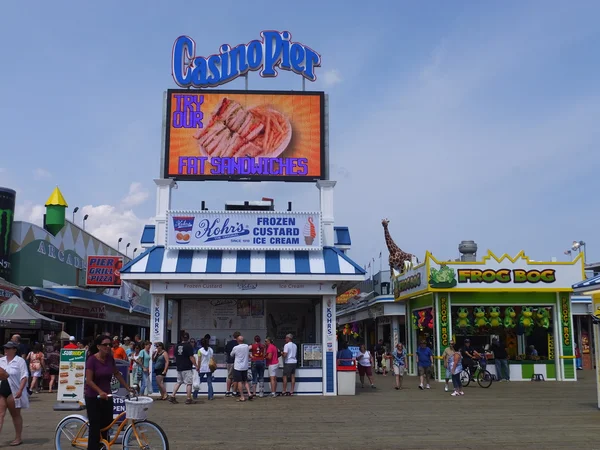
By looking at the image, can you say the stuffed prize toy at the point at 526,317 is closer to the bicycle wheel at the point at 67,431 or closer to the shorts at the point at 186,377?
the shorts at the point at 186,377

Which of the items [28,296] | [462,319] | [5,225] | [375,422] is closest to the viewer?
[375,422]

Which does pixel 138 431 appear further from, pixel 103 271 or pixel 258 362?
pixel 103 271

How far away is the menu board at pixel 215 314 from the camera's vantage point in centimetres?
1931

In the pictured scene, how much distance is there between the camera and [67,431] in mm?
8273

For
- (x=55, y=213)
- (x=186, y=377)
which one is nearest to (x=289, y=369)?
(x=186, y=377)

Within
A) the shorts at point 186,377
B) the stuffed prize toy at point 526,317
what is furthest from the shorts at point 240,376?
the stuffed prize toy at point 526,317

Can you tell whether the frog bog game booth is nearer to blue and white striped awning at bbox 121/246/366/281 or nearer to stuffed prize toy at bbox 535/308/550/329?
stuffed prize toy at bbox 535/308/550/329

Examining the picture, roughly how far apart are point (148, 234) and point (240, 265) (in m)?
3.29

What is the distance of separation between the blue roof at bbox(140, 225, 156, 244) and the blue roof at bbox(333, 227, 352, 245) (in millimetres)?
5448

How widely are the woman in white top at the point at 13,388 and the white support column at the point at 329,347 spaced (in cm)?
904

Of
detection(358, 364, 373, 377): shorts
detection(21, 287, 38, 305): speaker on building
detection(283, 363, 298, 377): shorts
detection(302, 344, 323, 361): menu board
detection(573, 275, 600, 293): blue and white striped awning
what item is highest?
detection(21, 287, 38, 305): speaker on building

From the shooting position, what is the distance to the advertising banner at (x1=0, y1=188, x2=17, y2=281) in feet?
88.4

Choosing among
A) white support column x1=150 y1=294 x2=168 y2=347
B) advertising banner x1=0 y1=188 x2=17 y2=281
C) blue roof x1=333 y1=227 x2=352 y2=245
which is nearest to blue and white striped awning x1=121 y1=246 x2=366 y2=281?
blue roof x1=333 y1=227 x2=352 y2=245

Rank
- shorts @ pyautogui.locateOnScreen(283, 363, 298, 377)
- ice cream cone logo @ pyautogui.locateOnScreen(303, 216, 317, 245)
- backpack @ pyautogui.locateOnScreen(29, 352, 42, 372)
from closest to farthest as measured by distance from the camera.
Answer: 1. shorts @ pyautogui.locateOnScreen(283, 363, 298, 377)
2. ice cream cone logo @ pyautogui.locateOnScreen(303, 216, 317, 245)
3. backpack @ pyautogui.locateOnScreen(29, 352, 42, 372)
